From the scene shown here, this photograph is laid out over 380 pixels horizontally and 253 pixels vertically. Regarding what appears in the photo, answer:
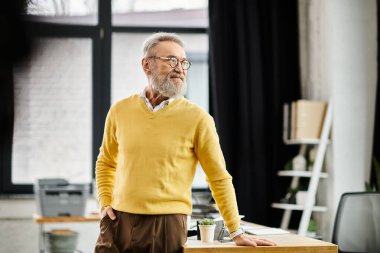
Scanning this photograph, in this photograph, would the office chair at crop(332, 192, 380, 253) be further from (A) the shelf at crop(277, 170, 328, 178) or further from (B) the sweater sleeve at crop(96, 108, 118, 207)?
(B) the sweater sleeve at crop(96, 108, 118, 207)

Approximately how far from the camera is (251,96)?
17.5ft

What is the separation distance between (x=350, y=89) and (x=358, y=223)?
1627 mm

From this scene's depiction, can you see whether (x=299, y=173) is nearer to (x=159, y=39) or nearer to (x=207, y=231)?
(x=207, y=231)

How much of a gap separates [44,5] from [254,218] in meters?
2.39

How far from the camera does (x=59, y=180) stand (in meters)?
4.89

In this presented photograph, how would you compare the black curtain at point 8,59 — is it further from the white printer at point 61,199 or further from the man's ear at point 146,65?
the man's ear at point 146,65

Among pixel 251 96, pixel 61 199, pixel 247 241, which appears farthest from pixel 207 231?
pixel 251 96

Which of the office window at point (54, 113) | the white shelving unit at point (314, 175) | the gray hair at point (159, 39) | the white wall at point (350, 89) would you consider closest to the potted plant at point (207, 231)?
the gray hair at point (159, 39)

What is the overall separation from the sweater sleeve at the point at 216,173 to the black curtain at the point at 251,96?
3.03 metres

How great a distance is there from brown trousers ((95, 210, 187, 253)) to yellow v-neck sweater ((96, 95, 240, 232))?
0.03m

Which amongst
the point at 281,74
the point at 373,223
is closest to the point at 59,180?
the point at 281,74

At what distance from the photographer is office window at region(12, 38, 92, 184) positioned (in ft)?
17.6

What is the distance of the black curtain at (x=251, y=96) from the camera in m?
5.30

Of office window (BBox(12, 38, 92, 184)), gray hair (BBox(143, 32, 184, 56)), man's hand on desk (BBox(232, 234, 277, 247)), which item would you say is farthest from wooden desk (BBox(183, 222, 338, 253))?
office window (BBox(12, 38, 92, 184))
